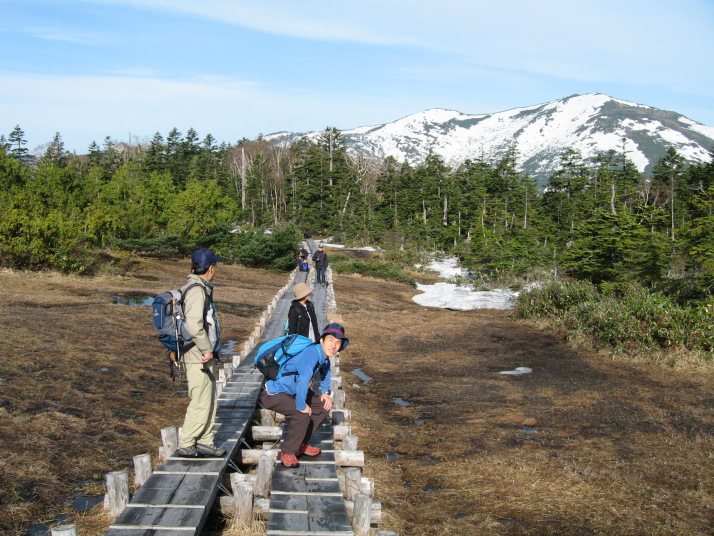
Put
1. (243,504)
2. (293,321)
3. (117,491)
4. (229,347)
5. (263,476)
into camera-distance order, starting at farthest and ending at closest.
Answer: (229,347), (293,321), (263,476), (243,504), (117,491)

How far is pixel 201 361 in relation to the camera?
549 centimetres

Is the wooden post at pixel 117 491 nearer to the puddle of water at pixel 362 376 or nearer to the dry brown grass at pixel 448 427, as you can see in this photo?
the dry brown grass at pixel 448 427

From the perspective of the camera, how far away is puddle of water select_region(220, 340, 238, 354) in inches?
558

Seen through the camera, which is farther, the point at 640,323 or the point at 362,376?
the point at 640,323

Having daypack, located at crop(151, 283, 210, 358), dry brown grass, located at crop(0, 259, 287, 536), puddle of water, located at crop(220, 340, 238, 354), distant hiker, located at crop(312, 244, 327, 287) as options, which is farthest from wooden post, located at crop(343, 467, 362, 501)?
distant hiker, located at crop(312, 244, 327, 287)

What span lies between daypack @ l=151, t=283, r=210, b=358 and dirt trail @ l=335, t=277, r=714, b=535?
306 centimetres

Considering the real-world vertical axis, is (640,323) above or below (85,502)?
above

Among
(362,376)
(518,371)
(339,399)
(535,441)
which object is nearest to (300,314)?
(339,399)

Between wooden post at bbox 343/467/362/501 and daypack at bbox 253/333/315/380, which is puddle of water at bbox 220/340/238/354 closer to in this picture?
daypack at bbox 253/333/315/380

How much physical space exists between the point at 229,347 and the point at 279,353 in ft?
31.3

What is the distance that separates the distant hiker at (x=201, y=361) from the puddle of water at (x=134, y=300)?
13.7m

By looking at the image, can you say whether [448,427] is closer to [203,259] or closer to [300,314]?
[300,314]

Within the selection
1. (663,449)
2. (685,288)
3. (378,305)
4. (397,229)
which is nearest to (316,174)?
(397,229)

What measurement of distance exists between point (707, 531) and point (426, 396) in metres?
6.64
